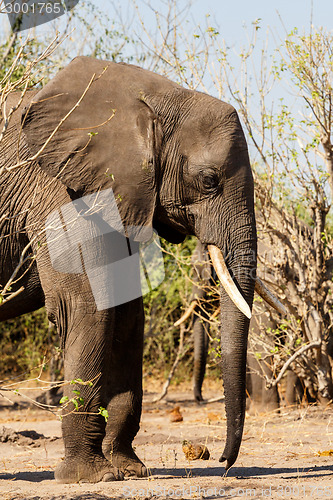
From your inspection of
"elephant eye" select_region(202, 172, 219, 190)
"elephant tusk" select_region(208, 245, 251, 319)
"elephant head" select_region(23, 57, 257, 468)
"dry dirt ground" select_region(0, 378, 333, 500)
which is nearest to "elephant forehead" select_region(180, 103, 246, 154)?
"elephant head" select_region(23, 57, 257, 468)

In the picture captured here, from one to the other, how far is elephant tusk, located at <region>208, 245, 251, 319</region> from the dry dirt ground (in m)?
1.12

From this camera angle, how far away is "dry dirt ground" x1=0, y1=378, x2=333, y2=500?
4.83 metres

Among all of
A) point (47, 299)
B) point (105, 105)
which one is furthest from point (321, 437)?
point (105, 105)

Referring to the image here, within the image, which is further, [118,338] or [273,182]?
[273,182]

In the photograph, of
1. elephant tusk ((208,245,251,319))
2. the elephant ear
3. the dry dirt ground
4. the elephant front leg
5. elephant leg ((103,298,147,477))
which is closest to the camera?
the dry dirt ground

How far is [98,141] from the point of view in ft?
17.5

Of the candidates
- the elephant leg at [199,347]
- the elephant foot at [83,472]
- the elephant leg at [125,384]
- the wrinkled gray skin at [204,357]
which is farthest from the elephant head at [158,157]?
the elephant leg at [199,347]

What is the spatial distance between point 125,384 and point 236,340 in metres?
Result: 1.19

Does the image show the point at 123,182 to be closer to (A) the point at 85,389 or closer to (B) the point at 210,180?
(B) the point at 210,180

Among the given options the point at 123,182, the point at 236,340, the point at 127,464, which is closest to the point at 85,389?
the point at 127,464

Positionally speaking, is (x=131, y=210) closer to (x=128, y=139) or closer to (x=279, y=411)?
(x=128, y=139)

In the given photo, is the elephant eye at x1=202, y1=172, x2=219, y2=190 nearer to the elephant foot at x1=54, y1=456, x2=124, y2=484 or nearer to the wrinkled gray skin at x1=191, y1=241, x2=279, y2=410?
the elephant foot at x1=54, y1=456, x2=124, y2=484

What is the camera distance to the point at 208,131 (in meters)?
5.31

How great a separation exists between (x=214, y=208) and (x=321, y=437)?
323 cm
